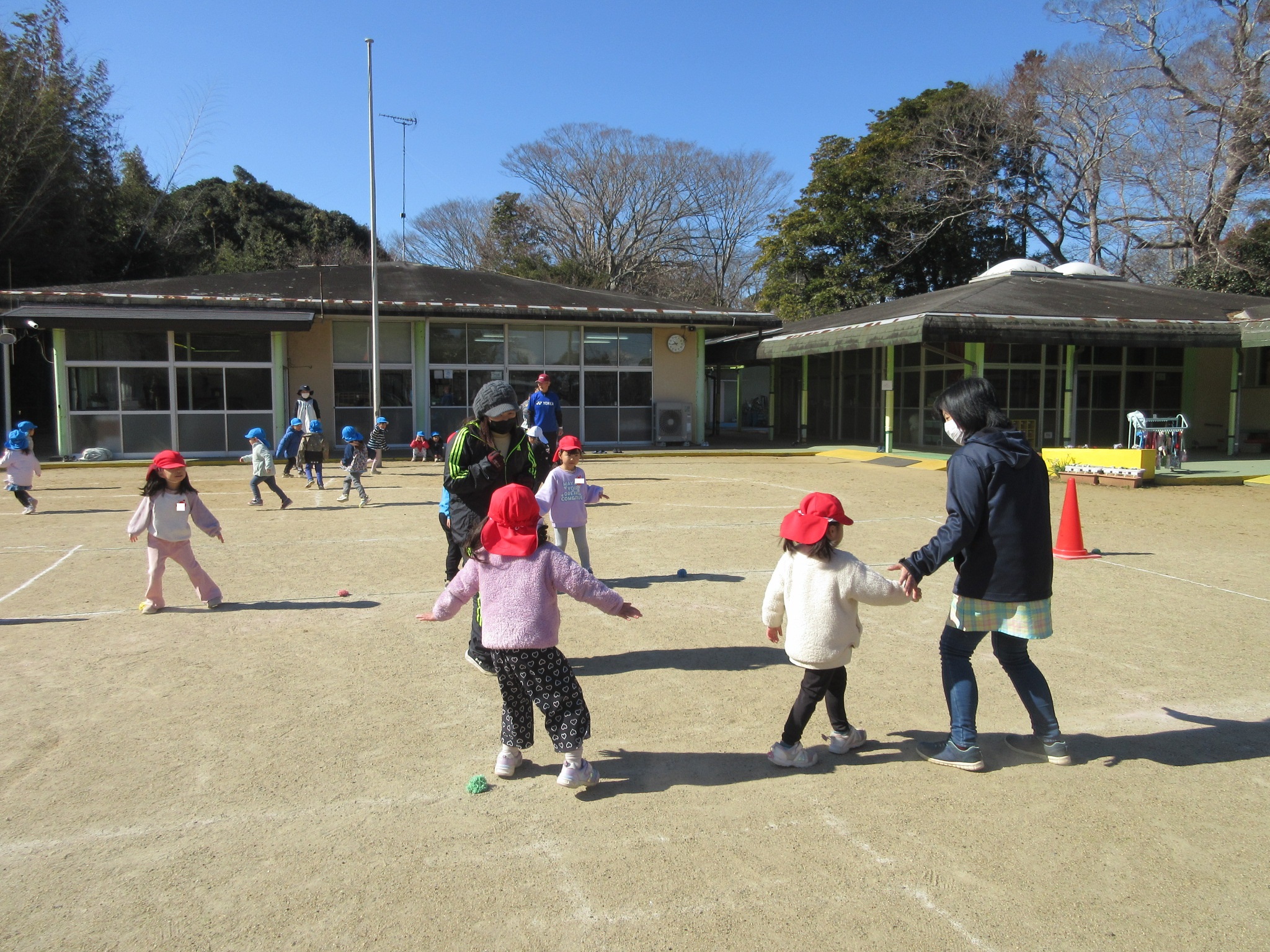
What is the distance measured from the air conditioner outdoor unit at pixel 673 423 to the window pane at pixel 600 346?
1929 millimetres

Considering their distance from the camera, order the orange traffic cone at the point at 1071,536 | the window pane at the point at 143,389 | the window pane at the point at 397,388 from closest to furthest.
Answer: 1. the orange traffic cone at the point at 1071,536
2. the window pane at the point at 143,389
3. the window pane at the point at 397,388

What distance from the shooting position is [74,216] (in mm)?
28188

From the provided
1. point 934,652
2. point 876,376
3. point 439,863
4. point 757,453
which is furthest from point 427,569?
point 876,376

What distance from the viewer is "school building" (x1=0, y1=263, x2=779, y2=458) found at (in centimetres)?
2034

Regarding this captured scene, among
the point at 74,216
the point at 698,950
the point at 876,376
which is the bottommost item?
the point at 698,950

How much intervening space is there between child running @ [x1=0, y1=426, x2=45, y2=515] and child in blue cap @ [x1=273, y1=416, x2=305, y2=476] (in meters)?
3.16

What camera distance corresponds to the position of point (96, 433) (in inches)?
803

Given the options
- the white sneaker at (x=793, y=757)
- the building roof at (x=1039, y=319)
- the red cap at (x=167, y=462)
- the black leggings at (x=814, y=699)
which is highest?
the building roof at (x=1039, y=319)

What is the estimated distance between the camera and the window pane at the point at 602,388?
80.5ft

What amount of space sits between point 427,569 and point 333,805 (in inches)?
187

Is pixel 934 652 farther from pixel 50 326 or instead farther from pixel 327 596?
pixel 50 326

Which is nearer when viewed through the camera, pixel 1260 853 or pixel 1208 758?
pixel 1260 853

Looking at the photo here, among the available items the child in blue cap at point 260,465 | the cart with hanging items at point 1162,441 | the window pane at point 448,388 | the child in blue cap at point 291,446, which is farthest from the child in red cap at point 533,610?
the window pane at point 448,388

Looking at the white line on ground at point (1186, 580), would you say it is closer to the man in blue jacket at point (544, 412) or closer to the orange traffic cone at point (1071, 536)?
the orange traffic cone at point (1071, 536)
